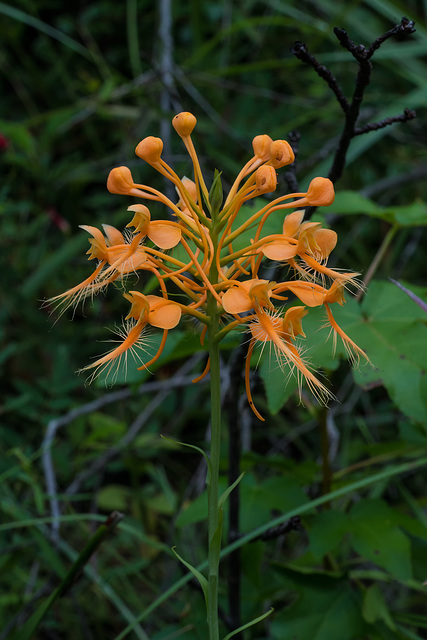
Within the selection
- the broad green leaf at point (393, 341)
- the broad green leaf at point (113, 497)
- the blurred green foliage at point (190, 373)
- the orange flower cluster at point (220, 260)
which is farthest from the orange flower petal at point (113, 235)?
the broad green leaf at point (113, 497)

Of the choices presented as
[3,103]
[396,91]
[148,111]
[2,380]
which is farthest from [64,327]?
[396,91]

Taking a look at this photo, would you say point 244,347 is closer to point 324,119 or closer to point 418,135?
point 418,135

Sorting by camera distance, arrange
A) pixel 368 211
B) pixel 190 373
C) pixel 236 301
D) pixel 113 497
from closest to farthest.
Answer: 1. pixel 236 301
2. pixel 368 211
3. pixel 113 497
4. pixel 190 373

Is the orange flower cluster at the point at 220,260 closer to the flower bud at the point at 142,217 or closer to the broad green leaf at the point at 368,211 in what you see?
the flower bud at the point at 142,217

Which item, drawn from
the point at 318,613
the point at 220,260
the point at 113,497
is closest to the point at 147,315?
the point at 220,260

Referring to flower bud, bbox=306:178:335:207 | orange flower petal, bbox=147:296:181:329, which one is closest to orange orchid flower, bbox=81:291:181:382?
orange flower petal, bbox=147:296:181:329

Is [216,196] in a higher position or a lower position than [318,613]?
higher

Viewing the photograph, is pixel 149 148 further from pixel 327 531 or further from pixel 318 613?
pixel 318 613
